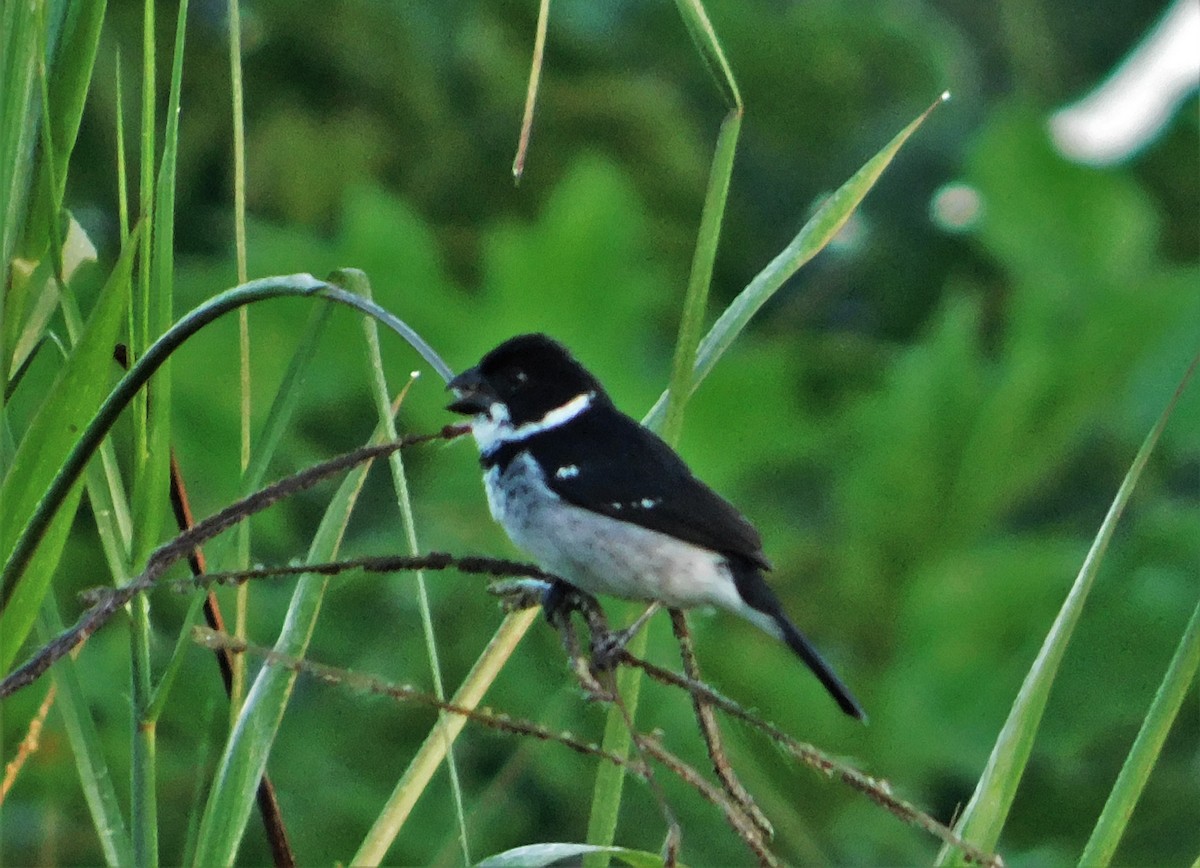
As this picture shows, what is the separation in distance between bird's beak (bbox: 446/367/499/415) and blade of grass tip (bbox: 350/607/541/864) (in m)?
1.00

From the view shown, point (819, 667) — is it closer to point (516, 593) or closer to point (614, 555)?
point (614, 555)

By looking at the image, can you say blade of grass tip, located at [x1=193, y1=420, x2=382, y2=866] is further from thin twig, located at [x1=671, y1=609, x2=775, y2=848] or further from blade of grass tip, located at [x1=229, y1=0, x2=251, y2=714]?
thin twig, located at [x1=671, y1=609, x2=775, y2=848]

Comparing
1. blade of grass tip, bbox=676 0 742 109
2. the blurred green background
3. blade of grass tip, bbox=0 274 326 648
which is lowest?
the blurred green background

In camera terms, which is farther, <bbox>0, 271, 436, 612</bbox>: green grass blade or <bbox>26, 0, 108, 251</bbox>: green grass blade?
<bbox>26, 0, 108, 251</bbox>: green grass blade

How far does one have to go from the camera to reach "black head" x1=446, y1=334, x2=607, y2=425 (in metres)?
2.72

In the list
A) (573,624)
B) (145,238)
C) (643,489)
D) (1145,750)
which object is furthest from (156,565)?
(643,489)

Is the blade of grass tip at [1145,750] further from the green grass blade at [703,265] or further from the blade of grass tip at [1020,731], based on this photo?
the green grass blade at [703,265]

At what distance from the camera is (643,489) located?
2553mm

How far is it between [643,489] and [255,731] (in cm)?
122

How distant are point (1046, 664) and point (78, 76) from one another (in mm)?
1021

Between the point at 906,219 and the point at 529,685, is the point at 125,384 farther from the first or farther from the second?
the point at 906,219

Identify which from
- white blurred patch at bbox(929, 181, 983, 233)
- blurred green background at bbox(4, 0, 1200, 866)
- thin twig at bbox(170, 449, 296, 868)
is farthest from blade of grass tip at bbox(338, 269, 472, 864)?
white blurred patch at bbox(929, 181, 983, 233)

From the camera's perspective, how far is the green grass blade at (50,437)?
1.36 meters

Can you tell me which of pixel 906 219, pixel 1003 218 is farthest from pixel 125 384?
pixel 906 219
